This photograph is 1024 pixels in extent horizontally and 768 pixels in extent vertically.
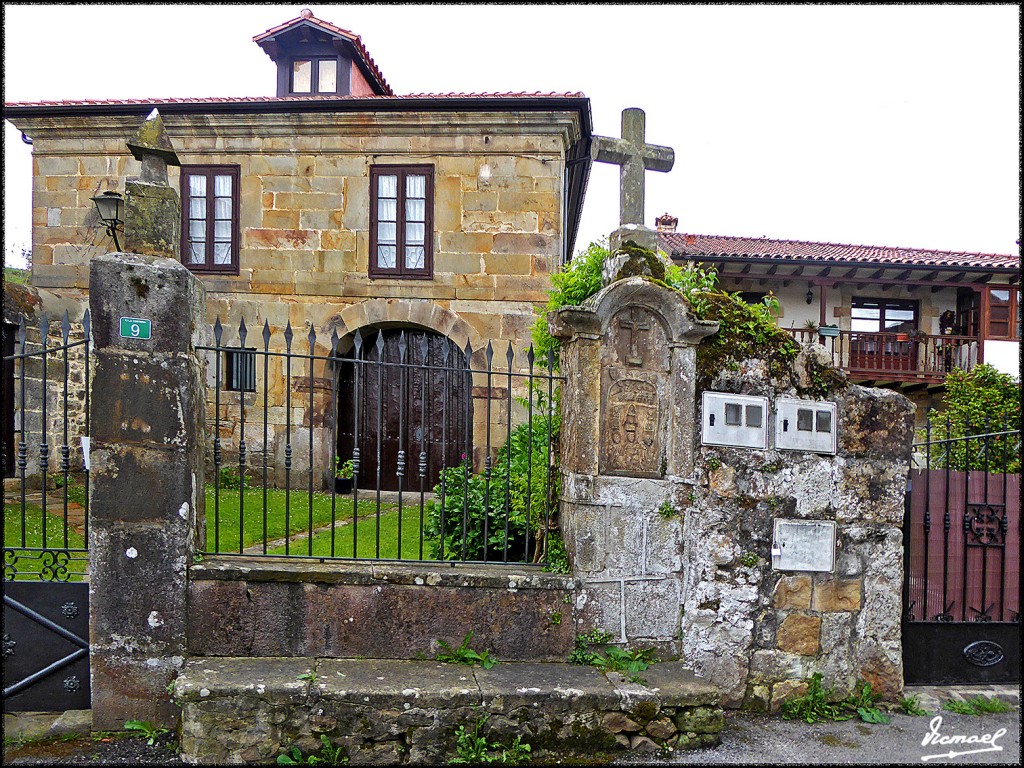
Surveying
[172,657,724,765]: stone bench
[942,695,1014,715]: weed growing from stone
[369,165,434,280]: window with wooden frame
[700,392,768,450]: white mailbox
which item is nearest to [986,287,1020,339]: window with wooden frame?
[369,165,434,280]: window with wooden frame

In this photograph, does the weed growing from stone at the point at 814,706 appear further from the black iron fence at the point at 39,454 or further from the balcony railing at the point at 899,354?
the balcony railing at the point at 899,354

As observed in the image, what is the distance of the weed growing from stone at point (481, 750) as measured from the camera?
3402 millimetres

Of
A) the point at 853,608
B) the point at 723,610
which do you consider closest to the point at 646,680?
the point at 723,610

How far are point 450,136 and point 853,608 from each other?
8.63 metres

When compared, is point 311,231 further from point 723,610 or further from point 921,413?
point 921,413

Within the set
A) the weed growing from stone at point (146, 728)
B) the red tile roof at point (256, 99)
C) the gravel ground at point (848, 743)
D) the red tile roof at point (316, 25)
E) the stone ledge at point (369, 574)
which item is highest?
the red tile roof at point (316, 25)

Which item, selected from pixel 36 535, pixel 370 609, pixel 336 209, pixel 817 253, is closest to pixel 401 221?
pixel 336 209

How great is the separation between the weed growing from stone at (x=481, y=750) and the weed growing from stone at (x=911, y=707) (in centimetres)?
238

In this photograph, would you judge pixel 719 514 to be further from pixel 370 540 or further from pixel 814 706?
pixel 370 540

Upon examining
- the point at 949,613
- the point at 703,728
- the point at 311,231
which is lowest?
the point at 703,728

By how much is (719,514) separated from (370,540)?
336 centimetres

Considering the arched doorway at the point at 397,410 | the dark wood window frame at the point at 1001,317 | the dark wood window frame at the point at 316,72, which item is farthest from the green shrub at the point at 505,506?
the dark wood window frame at the point at 1001,317

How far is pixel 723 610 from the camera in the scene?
407 cm

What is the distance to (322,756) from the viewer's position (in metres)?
3.37
